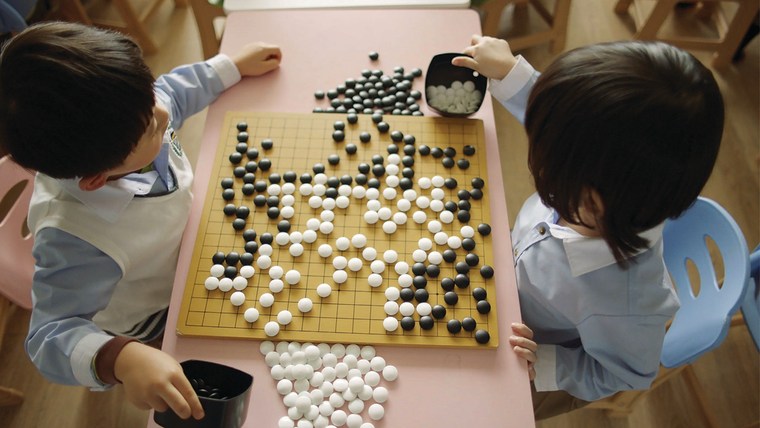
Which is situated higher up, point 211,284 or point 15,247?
point 211,284

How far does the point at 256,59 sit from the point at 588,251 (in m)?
0.80

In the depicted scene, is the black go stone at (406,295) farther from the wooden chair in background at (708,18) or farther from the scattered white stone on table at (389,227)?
the wooden chair in background at (708,18)

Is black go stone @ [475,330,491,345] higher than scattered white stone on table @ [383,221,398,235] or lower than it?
lower

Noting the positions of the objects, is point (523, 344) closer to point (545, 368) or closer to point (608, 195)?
point (545, 368)

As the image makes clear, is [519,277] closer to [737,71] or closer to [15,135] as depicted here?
[15,135]

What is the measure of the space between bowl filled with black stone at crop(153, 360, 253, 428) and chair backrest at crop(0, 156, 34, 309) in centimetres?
59

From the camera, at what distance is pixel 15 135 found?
0.79 m

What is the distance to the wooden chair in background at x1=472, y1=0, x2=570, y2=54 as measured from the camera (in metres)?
2.07

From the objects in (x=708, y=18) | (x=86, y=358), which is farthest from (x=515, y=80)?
(x=708, y=18)

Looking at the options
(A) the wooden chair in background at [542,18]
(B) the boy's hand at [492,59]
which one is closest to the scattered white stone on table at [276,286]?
(B) the boy's hand at [492,59]

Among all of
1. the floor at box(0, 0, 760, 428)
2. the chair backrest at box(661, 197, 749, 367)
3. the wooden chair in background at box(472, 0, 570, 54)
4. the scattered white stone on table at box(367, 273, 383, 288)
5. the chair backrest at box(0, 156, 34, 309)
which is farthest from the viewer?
the wooden chair in background at box(472, 0, 570, 54)

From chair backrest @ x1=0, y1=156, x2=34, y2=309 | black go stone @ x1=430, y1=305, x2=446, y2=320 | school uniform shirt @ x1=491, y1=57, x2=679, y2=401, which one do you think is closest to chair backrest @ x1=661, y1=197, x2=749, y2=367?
school uniform shirt @ x1=491, y1=57, x2=679, y2=401

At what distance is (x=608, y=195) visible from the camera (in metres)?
0.79

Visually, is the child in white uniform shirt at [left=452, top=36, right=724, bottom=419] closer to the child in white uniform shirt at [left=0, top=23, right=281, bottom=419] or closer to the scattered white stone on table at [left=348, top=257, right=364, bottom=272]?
the scattered white stone on table at [left=348, top=257, right=364, bottom=272]
